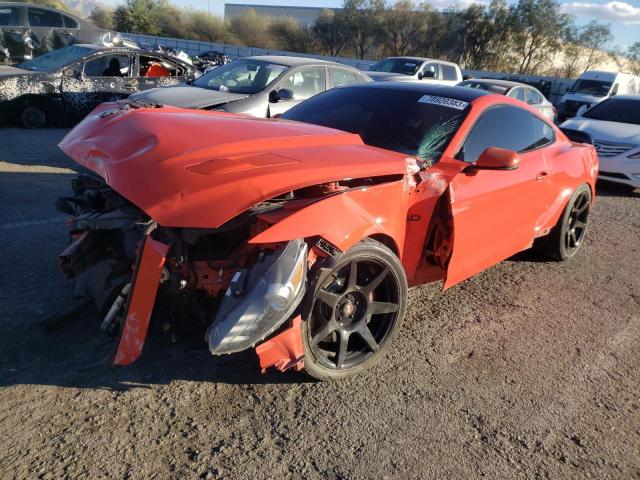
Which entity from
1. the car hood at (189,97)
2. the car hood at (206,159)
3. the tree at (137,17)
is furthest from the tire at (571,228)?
the tree at (137,17)

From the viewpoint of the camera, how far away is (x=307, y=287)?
257 cm

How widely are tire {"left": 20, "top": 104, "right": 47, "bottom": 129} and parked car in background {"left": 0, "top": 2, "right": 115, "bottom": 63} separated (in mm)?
4909

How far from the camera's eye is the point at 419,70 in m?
14.3

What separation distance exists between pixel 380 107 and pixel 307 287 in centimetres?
194

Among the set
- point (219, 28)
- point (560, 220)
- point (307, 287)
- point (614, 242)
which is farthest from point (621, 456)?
point (219, 28)

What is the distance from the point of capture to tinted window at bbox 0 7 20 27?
525 inches

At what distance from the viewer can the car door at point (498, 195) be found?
135 inches

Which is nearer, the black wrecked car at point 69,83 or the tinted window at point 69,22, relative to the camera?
the black wrecked car at point 69,83

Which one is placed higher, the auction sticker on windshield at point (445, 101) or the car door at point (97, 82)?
the auction sticker on windshield at point (445, 101)

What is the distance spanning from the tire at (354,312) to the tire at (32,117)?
8.30m

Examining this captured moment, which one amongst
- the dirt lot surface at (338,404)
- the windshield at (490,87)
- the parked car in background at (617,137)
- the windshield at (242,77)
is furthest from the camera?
the windshield at (490,87)

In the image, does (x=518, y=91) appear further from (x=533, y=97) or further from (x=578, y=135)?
(x=578, y=135)

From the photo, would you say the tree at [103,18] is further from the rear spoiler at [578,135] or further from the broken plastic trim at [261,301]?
the broken plastic trim at [261,301]

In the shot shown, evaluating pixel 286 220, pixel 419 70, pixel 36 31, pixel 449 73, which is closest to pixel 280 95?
pixel 286 220
